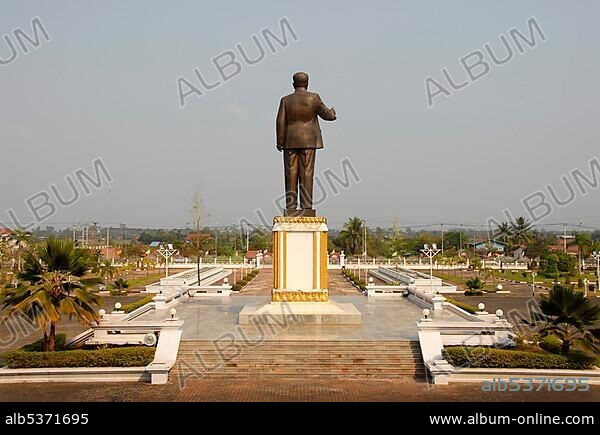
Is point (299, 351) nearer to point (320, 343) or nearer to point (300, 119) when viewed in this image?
point (320, 343)

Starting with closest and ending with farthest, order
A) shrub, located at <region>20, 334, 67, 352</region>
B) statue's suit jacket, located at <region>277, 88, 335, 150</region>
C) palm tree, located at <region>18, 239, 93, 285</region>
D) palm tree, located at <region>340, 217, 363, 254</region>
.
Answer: palm tree, located at <region>18, 239, 93, 285</region> < shrub, located at <region>20, 334, 67, 352</region> < statue's suit jacket, located at <region>277, 88, 335, 150</region> < palm tree, located at <region>340, 217, 363, 254</region>

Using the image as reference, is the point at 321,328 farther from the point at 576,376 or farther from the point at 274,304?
the point at 576,376

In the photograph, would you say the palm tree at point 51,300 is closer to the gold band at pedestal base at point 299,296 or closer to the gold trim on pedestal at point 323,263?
the gold band at pedestal base at point 299,296

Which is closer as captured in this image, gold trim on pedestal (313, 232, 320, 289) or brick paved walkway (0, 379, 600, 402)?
brick paved walkway (0, 379, 600, 402)

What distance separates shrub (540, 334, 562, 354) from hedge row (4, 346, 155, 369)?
809 centimetres

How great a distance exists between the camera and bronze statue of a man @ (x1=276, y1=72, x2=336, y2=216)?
1672 centimetres

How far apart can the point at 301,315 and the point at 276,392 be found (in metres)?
4.74

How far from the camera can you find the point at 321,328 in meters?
15.1

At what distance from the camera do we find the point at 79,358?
12.3 meters

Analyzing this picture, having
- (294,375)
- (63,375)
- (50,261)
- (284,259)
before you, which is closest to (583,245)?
(284,259)

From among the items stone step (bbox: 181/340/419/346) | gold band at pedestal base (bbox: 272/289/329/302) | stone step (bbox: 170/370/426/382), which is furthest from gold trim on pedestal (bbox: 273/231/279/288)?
stone step (bbox: 170/370/426/382)
